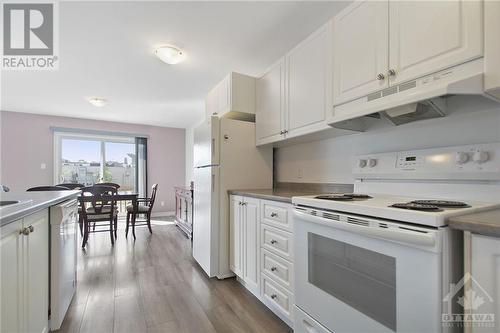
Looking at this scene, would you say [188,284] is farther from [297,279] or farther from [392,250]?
[392,250]

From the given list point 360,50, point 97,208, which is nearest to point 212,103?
point 360,50

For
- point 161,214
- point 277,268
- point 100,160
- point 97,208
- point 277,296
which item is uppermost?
point 100,160

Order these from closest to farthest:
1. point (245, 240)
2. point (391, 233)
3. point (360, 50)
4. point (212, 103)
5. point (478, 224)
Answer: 1. point (478, 224)
2. point (391, 233)
3. point (360, 50)
4. point (245, 240)
5. point (212, 103)

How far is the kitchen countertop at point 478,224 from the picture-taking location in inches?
28.7

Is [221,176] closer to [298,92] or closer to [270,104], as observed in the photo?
[270,104]

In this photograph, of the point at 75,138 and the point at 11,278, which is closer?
the point at 11,278

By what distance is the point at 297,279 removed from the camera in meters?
1.43

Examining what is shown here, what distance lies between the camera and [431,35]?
3.73ft

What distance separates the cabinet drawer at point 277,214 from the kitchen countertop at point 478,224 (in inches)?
35.9

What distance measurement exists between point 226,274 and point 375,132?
6.09ft

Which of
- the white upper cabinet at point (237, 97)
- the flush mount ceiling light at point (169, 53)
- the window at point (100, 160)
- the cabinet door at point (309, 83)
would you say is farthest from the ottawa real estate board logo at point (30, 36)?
the window at point (100, 160)

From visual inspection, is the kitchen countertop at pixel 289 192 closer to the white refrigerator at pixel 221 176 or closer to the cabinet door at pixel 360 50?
the white refrigerator at pixel 221 176

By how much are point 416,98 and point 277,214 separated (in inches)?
42.3

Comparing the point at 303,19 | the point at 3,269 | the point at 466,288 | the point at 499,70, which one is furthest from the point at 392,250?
the point at 303,19
